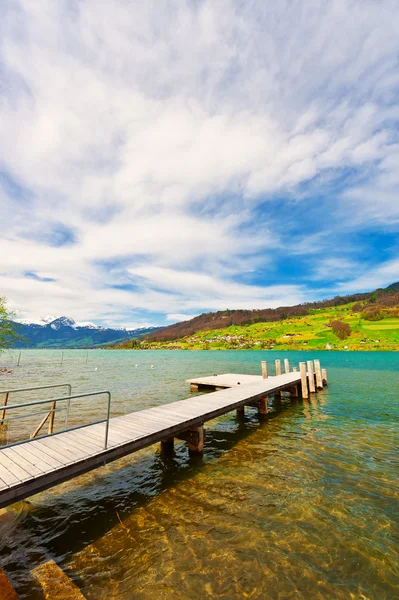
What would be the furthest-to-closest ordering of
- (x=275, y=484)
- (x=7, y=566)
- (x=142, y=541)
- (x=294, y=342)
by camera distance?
(x=294, y=342) → (x=275, y=484) → (x=142, y=541) → (x=7, y=566)

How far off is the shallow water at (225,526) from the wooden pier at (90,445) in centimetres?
147

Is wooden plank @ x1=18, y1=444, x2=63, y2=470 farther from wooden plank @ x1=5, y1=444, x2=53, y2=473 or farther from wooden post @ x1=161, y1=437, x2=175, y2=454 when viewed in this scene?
wooden post @ x1=161, y1=437, x2=175, y2=454

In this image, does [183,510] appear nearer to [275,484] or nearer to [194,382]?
[275,484]

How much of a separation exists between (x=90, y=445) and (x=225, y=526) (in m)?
4.47

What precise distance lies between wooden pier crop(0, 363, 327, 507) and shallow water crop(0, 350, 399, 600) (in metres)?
1.47

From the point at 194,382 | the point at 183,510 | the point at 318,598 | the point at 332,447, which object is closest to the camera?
the point at 318,598

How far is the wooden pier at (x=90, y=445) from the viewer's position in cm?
657

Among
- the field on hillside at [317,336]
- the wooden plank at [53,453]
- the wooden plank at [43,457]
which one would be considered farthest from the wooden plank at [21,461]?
the field on hillside at [317,336]

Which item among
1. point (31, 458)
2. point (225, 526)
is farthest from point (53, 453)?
point (225, 526)

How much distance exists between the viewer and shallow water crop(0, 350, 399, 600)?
18.5ft

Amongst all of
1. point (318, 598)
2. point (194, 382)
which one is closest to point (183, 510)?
point (318, 598)

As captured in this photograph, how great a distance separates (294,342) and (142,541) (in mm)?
146300

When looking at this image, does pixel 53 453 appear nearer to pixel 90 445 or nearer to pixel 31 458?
pixel 31 458

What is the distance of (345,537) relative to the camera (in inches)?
270
